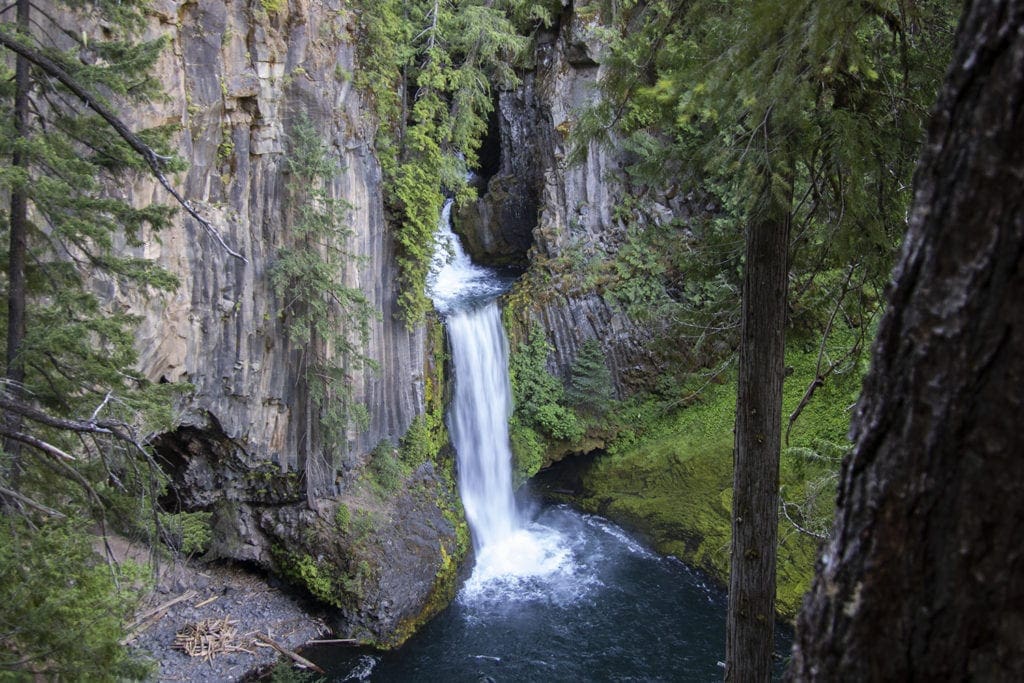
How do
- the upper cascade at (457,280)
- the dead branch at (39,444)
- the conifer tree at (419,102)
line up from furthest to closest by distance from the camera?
the upper cascade at (457,280) → the conifer tree at (419,102) → the dead branch at (39,444)

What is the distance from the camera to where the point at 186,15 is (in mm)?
9008

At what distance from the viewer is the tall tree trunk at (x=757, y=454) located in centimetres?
440

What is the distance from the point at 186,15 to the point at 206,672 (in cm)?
935

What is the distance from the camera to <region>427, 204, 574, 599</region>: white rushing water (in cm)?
1367

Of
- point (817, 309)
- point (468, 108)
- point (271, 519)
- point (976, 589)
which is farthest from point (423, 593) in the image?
point (976, 589)

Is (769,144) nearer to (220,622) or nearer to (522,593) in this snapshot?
(522,593)


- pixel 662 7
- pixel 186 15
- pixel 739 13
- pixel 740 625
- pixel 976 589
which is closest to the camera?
pixel 976 589

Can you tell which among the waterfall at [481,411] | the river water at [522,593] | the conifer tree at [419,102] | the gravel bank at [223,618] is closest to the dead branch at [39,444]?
the gravel bank at [223,618]

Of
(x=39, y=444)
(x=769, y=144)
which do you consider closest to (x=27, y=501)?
(x=39, y=444)

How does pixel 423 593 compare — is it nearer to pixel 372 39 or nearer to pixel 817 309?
pixel 817 309

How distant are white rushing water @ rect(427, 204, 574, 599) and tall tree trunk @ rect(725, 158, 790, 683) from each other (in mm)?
9031

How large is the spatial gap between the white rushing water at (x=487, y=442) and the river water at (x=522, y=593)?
Result: 27 mm

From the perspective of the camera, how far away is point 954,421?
142cm

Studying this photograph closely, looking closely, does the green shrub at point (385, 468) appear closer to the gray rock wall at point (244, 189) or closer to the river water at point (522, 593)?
the gray rock wall at point (244, 189)
